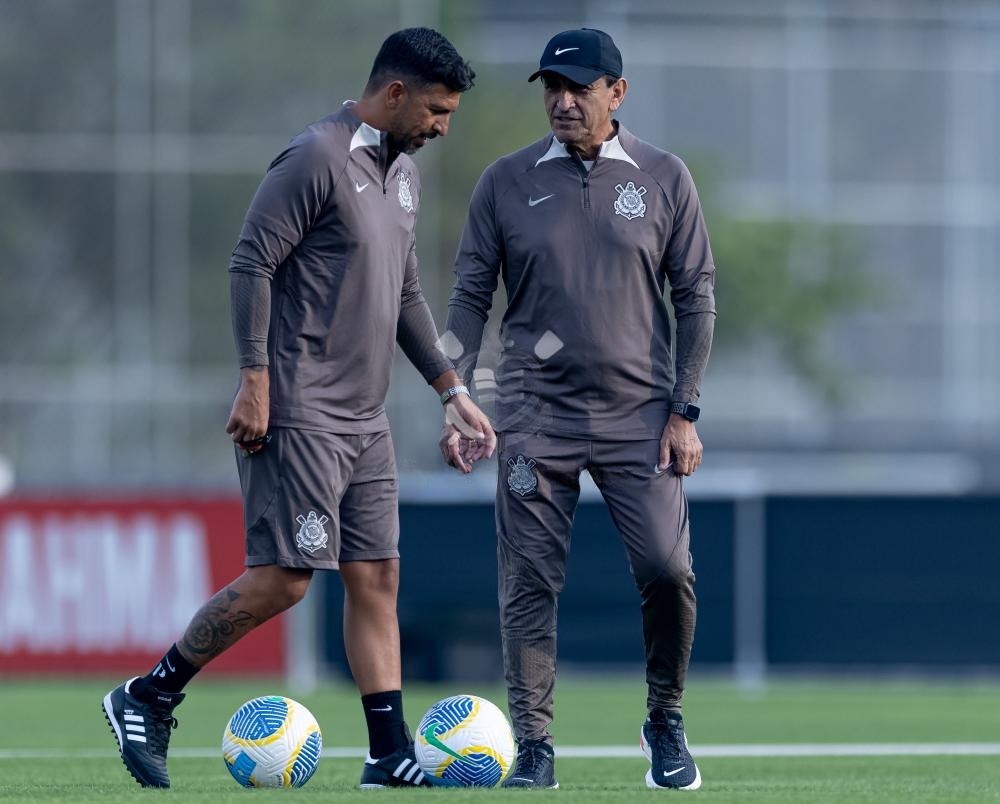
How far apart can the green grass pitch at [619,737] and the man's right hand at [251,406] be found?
44.6 inches

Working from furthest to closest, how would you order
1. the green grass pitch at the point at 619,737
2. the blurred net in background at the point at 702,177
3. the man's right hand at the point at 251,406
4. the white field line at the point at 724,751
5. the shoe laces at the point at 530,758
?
the blurred net in background at the point at 702,177
the white field line at the point at 724,751
the shoe laces at the point at 530,758
the man's right hand at the point at 251,406
the green grass pitch at the point at 619,737

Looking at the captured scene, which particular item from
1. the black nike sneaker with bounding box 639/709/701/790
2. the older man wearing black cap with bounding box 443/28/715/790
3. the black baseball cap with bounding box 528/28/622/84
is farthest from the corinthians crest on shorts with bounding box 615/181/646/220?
the black nike sneaker with bounding box 639/709/701/790

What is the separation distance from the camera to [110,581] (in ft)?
49.2

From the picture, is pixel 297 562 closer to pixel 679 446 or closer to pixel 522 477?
pixel 522 477

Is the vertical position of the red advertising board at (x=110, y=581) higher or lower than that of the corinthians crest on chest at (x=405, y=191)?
lower

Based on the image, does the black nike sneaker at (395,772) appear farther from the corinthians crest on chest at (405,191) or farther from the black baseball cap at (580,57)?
the black baseball cap at (580,57)

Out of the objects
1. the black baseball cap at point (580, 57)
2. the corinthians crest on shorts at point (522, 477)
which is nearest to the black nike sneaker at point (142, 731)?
the corinthians crest on shorts at point (522, 477)

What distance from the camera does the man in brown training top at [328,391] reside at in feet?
22.7

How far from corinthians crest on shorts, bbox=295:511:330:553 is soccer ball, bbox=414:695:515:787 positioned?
2.23 feet

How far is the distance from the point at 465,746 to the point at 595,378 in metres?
1.29

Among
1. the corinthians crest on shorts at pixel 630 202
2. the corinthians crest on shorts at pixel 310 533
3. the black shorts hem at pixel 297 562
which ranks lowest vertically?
the black shorts hem at pixel 297 562

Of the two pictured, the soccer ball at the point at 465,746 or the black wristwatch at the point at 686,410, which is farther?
the black wristwatch at the point at 686,410

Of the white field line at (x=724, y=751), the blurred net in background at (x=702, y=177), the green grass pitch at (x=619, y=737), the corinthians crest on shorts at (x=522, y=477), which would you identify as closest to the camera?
the green grass pitch at (x=619, y=737)

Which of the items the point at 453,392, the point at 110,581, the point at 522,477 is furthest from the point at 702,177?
the point at 522,477
